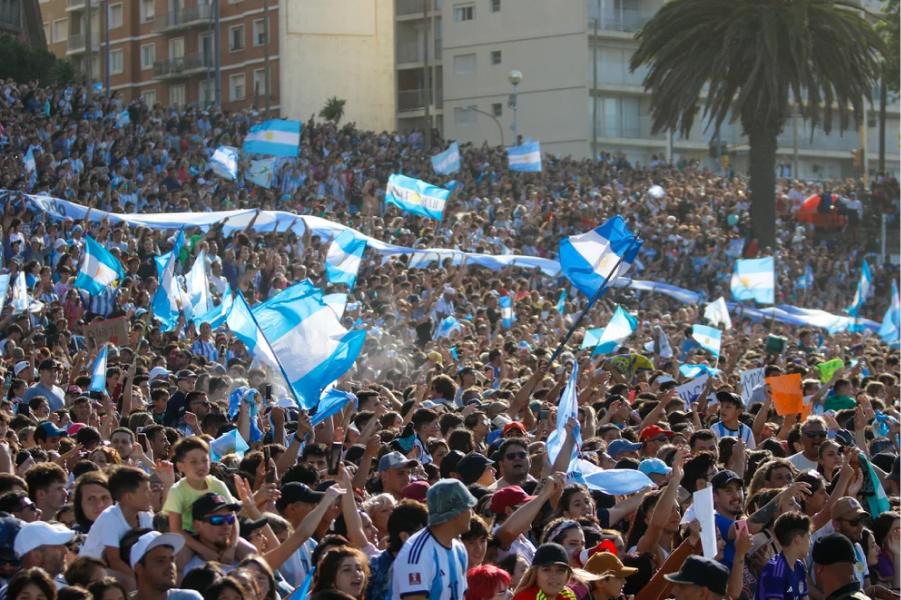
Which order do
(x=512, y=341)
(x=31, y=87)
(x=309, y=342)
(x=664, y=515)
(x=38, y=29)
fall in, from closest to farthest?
1. (x=664, y=515)
2. (x=309, y=342)
3. (x=512, y=341)
4. (x=31, y=87)
5. (x=38, y=29)

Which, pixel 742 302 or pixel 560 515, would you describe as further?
pixel 742 302

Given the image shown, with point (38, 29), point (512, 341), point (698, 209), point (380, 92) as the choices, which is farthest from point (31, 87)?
point (380, 92)

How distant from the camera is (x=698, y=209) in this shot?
3997 cm

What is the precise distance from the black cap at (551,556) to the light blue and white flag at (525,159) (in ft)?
96.3

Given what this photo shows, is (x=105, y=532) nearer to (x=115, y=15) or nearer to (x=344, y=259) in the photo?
(x=344, y=259)

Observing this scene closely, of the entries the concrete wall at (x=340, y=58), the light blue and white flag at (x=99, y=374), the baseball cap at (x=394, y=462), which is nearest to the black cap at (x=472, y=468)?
the baseball cap at (x=394, y=462)

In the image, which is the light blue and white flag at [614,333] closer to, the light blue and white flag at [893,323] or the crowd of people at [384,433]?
the crowd of people at [384,433]

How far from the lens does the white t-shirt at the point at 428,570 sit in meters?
7.21

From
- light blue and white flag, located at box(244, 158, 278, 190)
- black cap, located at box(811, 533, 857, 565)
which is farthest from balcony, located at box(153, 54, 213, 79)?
black cap, located at box(811, 533, 857, 565)

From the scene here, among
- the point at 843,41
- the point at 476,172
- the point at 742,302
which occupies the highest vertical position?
the point at 843,41

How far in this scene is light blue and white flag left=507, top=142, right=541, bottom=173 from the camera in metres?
36.4

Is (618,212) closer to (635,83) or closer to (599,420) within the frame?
(599,420)

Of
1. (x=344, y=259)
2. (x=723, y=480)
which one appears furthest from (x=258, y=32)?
(x=723, y=480)

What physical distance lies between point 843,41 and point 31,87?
17201 millimetres
